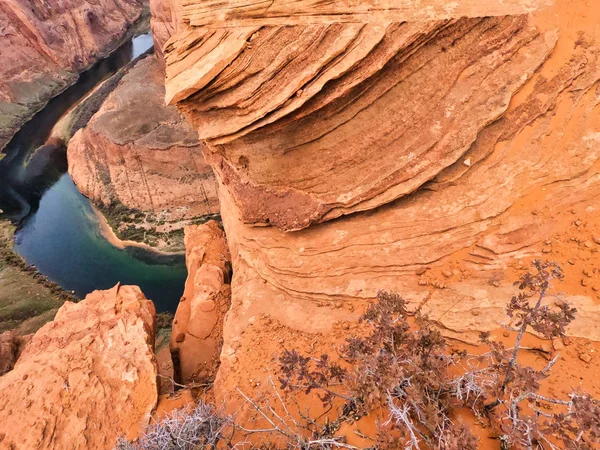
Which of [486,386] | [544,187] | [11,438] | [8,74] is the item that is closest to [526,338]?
[486,386]

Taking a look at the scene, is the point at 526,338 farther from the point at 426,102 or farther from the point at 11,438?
the point at 11,438

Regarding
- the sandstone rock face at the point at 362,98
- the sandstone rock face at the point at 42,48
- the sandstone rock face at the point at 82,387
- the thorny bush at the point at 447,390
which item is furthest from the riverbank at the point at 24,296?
the thorny bush at the point at 447,390

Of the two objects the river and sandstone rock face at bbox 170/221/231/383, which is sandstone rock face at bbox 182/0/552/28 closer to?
sandstone rock face at bbox 170/221/231/383

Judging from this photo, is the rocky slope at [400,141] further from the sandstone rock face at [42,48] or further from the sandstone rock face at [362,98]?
the sandstone rock face at [42,48]

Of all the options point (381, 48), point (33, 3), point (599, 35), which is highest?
point (33, 3)

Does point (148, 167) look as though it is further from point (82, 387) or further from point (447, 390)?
point (447, 390)
